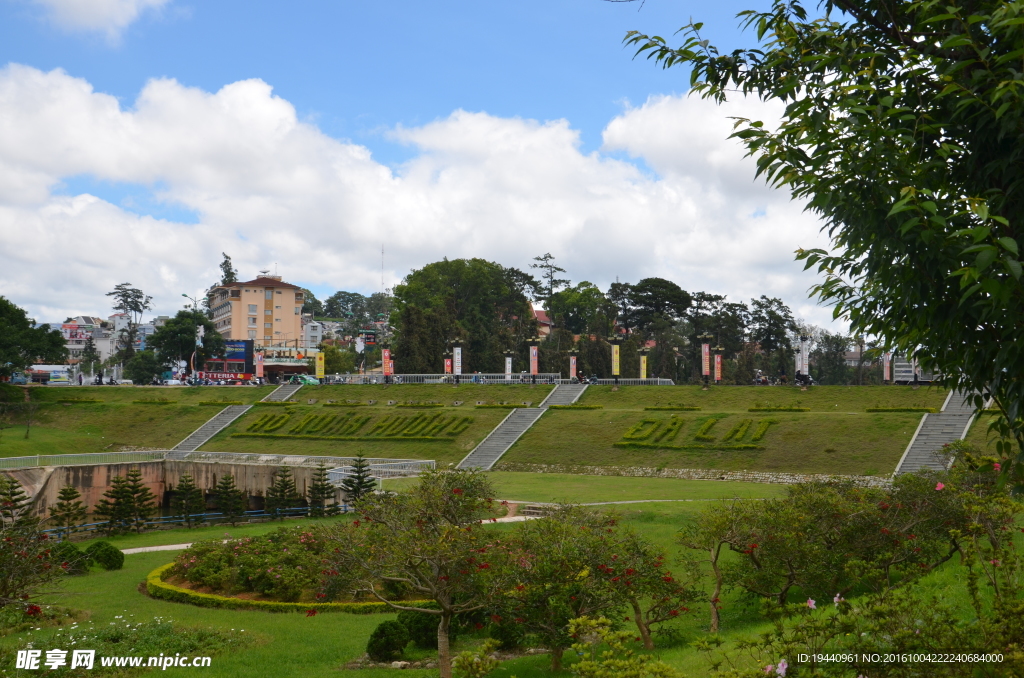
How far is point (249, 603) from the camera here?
17.1 m

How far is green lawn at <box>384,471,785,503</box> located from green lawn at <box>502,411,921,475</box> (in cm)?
283

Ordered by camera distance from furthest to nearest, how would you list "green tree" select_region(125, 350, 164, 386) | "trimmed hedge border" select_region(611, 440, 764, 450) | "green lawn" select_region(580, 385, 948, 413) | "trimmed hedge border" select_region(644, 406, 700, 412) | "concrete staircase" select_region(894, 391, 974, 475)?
"green tree" select_region(125, 350, 164, 386)
"trimmed hedge border" select_region(644, 406, 700, 412)
"green lawn" select_region(580, 385, 948, 413)
"trimmed hedge border" select_region(611, 440, 764, 450)
"concrete staircase" select_region(894, 391, 974, 475)

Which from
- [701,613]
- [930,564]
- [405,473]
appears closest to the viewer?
[930,564]

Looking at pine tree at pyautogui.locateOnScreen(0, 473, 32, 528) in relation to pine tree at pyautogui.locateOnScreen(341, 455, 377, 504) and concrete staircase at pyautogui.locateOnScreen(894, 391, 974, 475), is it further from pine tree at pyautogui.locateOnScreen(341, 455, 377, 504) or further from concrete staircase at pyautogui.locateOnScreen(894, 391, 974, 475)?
concrete staircase at pyautogui.locateOnScreen(894, 391, 974, 475)

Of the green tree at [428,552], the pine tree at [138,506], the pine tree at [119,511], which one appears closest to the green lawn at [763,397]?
the pine tree at [138,506]

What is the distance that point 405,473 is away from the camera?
3428cm

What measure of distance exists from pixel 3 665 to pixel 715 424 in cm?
3394

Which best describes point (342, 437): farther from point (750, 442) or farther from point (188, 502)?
point (750, 442)

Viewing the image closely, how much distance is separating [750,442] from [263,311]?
8705 centimetres

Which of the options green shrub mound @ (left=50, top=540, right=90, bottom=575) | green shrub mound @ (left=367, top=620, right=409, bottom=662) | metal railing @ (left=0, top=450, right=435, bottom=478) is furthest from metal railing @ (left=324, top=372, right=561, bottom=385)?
green shrub mound @ (left=367, top=620, right=409, bottom=662)

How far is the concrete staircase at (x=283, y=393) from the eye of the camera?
199ft

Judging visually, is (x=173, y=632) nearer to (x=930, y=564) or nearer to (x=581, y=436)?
(x=930, y=564)

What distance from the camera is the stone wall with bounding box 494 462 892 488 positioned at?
1252 inches

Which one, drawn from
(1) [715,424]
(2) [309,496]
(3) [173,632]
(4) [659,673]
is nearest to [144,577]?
(3) [173,632]
